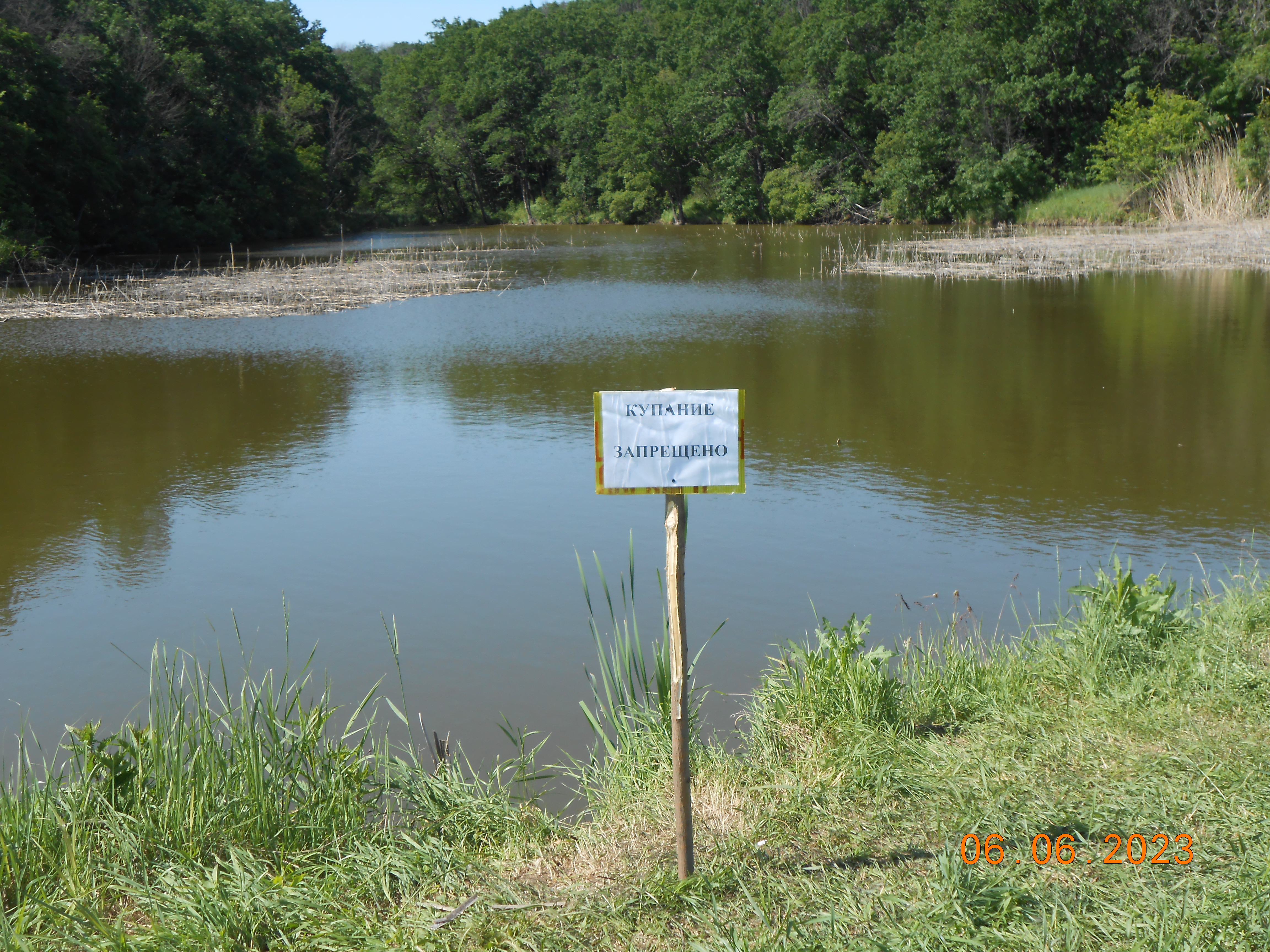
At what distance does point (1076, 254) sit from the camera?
22.0 metres

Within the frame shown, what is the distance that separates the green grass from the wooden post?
29.3 metres

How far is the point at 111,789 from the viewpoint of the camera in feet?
9.86

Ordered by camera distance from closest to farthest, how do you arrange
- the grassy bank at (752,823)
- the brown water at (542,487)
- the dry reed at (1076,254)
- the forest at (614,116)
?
1. the grassy bank at (752,823)
2. the brown water at (542,487)
3. the dry reed at (1076,254)
4. the forest at (614,116)

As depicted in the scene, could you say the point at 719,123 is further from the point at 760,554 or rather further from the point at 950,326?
the point at 760,554

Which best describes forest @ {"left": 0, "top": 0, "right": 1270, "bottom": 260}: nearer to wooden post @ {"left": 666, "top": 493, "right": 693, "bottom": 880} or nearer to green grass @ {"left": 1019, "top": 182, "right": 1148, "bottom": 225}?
green grass @ {"left": 1019, "top": 182, "right": 1148, "bottom": 225}

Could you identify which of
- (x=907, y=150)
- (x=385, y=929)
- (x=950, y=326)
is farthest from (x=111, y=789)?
(x=907, y=150)

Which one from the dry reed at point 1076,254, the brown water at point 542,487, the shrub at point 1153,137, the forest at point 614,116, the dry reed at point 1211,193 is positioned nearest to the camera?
the brown water at point 542,487

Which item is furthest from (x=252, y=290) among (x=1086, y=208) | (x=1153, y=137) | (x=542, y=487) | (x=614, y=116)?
(x=614, y=116)

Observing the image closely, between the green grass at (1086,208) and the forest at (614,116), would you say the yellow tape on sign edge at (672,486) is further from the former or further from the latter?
the green grass at (1086,208)

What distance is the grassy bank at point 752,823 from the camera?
250cm

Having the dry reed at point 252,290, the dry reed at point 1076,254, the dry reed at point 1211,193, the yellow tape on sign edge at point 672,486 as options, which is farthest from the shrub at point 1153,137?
the yellow tape on sign edge at point 672,486
